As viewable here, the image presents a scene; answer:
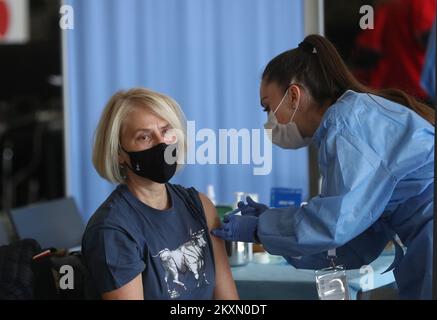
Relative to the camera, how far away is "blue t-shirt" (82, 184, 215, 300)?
1.61 meters

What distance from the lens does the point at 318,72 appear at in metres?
1.70

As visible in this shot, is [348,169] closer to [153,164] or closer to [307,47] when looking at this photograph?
[307,47]

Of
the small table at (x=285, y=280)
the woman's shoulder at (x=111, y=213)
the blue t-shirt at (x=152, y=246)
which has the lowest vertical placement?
the small table at (x=285, y=280)

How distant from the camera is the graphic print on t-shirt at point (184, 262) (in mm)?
1656

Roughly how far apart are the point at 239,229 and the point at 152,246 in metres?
0.23

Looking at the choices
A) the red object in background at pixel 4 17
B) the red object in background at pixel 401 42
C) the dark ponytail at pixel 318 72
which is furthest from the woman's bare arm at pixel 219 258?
the red object in background at pixel 401 42

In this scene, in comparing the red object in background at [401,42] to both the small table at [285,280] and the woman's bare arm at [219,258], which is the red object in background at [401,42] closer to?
the small table at [285,280]

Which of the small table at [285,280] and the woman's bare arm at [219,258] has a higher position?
the woman's bare arm at [219,258]

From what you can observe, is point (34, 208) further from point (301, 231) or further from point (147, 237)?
point (301, 231)

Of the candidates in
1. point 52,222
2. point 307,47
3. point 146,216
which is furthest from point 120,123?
point 52,222

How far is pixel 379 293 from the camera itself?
1830 mm

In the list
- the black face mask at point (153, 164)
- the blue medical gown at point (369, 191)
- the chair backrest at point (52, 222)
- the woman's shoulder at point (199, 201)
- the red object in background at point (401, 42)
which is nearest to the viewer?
the blue medical gown at point (369, 191)

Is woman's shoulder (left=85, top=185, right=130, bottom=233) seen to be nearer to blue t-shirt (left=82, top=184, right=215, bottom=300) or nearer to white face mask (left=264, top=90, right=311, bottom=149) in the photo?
blue t-shirt (left=82, top=184, right=215, bottom=300)
